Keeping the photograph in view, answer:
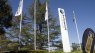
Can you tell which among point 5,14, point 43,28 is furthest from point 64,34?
point 43,28

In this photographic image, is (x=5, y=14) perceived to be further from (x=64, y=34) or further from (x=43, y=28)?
(x=43, y=28)

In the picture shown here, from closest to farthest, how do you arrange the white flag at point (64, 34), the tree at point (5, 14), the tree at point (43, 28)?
the white flag at point (64, 34), the tree at point (5, 14), the tree at point (43, 28)

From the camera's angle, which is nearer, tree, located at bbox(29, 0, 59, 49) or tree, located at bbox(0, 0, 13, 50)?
tree, located at bbox(0, 0, 13, 50)

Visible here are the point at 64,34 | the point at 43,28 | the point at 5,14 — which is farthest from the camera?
the point at 43,28

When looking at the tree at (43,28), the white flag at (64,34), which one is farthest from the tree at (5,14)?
the tree at (43,28)

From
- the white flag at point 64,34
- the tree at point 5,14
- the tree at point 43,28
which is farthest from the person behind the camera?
the tree at point 43,28

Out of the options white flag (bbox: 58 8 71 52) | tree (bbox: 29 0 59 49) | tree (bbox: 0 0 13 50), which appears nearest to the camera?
white flag (bbox: 58 8 71 52)

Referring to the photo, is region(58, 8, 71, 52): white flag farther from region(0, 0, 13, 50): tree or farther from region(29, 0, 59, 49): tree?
region(29, 0, 59, 49): tree

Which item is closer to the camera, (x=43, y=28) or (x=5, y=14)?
(x=5, y=14)

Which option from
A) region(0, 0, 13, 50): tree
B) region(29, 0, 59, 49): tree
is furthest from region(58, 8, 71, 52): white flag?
region(29, 0, 59, 49): tree

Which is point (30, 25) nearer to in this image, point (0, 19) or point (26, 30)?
point (26, 30)

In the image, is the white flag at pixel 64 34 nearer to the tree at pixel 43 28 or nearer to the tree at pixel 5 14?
the tree at pixel 5 14

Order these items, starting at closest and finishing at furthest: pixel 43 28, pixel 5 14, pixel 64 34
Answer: pixel 64 34 → pixel 5 14 → pixel 43 28

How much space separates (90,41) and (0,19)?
69.1 feet
